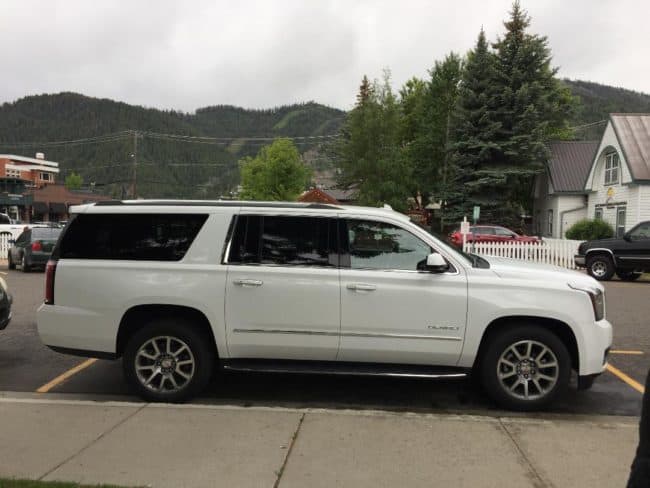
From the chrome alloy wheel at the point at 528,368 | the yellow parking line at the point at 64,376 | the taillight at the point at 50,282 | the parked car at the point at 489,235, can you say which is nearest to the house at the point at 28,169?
the parked car at the point at 489,235

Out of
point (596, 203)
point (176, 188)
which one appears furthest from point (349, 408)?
point (176, 188)

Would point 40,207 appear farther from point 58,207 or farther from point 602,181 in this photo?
point 602,181

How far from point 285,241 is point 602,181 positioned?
29.3 meters

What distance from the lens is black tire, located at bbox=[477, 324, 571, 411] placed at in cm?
475

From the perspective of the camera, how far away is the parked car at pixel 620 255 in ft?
49.7

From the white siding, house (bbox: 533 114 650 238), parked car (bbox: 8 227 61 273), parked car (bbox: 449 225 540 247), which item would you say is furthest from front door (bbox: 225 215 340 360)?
the white siding

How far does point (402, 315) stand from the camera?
475 cm

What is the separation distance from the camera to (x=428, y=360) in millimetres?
4805

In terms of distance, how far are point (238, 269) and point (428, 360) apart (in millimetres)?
1893

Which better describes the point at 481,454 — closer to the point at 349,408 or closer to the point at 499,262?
the point at 349,408

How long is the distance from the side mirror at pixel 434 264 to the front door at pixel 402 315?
6 cm

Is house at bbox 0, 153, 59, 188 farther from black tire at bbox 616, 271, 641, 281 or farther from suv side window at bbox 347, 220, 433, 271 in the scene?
suv side window at bbox 347, 220, 433, 271

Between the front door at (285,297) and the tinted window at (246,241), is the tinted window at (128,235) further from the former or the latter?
the front door at (285,297)

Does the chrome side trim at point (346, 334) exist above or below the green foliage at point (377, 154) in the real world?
below
